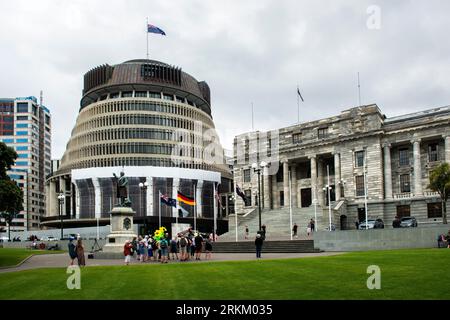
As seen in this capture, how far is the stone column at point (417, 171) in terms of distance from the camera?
64.9 meters

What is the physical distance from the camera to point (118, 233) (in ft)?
141

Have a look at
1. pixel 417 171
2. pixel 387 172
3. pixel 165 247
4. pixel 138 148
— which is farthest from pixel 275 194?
pixel 165 247

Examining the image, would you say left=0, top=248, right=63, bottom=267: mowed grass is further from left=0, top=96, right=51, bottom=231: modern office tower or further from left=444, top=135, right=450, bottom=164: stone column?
left=0, top=96, right=51, bottom=231: modern office tower

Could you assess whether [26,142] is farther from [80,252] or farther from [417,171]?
[80,252]

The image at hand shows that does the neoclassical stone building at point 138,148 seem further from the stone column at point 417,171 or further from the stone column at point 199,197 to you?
the stone column at point 417,171

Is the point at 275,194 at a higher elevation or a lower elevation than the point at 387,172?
lower

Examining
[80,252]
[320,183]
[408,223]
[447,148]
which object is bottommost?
[80,252]

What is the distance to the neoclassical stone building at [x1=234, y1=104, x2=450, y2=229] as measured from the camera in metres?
65.1

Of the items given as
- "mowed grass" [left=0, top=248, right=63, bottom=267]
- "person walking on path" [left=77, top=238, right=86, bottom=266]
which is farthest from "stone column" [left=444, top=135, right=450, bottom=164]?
"mowed grass" [left=0, top=248, right=63, bottom=267]

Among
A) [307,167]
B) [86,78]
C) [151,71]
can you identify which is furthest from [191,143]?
[307,167]

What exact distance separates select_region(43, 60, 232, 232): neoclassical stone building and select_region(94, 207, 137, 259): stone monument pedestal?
62.5 metres

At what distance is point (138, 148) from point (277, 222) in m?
59.9
